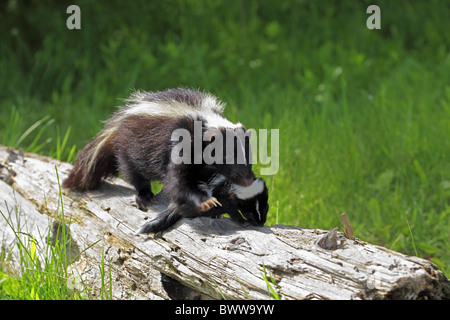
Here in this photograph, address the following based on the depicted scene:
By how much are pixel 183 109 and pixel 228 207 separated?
0.74 metres

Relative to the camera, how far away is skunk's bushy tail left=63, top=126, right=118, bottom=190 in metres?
4.32

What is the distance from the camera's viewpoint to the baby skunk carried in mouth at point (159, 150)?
3768 millimetres

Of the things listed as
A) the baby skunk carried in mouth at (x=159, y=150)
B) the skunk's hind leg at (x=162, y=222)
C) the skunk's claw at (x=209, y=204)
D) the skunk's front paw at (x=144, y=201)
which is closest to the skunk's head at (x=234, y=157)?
the baby skunk carried in mouth at (x=159, y=150)

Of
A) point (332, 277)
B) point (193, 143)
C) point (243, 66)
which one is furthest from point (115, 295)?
point (243, 66)

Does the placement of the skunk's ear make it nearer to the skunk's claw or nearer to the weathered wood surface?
the skunk's claw

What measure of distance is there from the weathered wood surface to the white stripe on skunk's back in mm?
622

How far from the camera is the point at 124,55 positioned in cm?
809

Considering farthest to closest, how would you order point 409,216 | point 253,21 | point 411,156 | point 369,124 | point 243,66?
point 253,21 → point 243,66 → point 369,124 → point 411,156 → point 409,216

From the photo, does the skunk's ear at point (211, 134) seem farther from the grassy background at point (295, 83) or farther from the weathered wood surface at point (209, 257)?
the grassy background at point (295, 83)

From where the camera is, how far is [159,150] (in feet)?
12.8

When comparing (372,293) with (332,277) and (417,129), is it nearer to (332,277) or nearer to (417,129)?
(332,277)

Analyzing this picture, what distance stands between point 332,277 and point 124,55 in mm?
5891

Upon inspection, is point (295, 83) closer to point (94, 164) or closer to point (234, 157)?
point (94, 164)

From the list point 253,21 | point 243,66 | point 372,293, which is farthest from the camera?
point 253,21
